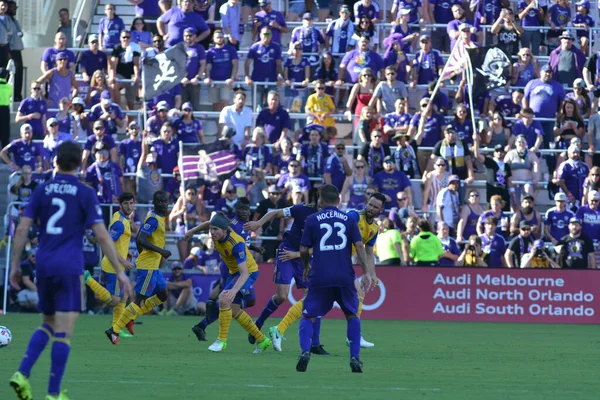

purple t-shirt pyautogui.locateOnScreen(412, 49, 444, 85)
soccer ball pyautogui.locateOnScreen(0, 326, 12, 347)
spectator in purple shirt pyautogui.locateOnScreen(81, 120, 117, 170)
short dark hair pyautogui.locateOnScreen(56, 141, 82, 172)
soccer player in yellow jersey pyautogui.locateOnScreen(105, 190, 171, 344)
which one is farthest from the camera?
purple t-shirt pyautogui.locateOnScreen(412, 49, 444, 85)

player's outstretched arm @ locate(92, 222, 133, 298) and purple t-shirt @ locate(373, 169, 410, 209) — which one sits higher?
player's outstretched arm @ locate(92, 222, 133, 298)

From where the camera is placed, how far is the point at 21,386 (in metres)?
9.23

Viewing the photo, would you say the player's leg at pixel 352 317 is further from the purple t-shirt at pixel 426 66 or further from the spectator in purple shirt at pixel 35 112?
the purple t-shirt at pixel 426 66

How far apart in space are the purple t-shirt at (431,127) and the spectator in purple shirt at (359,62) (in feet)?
5.92

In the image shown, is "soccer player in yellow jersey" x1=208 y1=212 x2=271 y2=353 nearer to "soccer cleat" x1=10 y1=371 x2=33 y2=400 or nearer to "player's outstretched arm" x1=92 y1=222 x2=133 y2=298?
"player's outstretched arm" x1=92 y1=222 x2=133 y2=298

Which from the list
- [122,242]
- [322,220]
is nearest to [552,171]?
[122,242]

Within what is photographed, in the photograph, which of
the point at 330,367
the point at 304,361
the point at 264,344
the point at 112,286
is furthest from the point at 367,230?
the point at 112,286

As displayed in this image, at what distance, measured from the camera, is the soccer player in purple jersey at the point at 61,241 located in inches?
→ 376

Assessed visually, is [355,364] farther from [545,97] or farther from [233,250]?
[545,97]

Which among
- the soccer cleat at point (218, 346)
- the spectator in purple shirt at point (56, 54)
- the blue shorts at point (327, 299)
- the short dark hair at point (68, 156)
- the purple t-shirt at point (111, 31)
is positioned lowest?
the soccer cleat at point (218, 346)

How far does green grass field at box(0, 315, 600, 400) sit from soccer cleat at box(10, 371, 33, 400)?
0.90 meters

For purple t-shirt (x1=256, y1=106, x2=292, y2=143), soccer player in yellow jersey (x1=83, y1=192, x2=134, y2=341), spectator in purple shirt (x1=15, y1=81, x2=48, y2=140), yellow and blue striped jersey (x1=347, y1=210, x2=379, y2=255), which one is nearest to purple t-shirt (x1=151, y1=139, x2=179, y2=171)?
purple t-shirt (x1=256, y1=106, x2=292, y2=143)

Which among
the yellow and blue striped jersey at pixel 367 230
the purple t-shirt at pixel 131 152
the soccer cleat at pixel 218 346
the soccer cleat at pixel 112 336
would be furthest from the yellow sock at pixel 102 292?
the purple t-shirt at pixel 131 152

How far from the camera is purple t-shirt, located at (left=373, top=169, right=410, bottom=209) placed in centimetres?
2470
